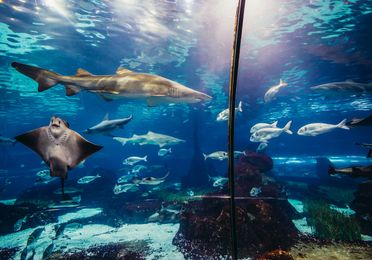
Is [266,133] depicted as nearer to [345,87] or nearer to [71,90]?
[345,87]

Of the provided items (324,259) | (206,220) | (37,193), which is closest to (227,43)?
(206,220)

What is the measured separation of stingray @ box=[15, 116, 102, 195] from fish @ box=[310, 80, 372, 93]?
11578 mm

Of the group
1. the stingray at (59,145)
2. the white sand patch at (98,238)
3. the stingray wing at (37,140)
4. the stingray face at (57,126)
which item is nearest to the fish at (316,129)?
the white sand patch at (98,238)

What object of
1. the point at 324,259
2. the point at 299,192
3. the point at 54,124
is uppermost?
the point at 54,124

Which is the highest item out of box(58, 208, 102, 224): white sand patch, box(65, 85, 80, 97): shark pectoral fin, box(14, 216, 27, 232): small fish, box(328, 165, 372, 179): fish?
box(65, 85, 80, 97): shark pectoral fin

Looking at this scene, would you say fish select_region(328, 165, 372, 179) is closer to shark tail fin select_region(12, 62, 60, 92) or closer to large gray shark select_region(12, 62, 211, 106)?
large gray shark select_region(12, 62, 211, 106)

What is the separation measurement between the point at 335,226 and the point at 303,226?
5.12ft

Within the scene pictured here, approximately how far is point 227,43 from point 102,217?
13970mm

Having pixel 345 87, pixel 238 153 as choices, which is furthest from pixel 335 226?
pixel 345 87

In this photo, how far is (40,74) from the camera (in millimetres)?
3918

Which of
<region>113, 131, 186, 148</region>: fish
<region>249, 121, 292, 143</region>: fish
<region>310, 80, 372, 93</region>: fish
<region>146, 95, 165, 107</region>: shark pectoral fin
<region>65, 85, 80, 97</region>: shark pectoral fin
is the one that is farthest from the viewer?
<region>113, 131, 186, 148</region>: fish

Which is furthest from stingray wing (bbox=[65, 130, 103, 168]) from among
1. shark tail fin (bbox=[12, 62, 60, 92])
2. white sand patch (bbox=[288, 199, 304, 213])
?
white sand patch (bbox=[288, 199, 304, 213])

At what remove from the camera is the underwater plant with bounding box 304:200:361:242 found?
7.91 meters

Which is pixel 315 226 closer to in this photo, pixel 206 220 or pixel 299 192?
pixel 206 220
